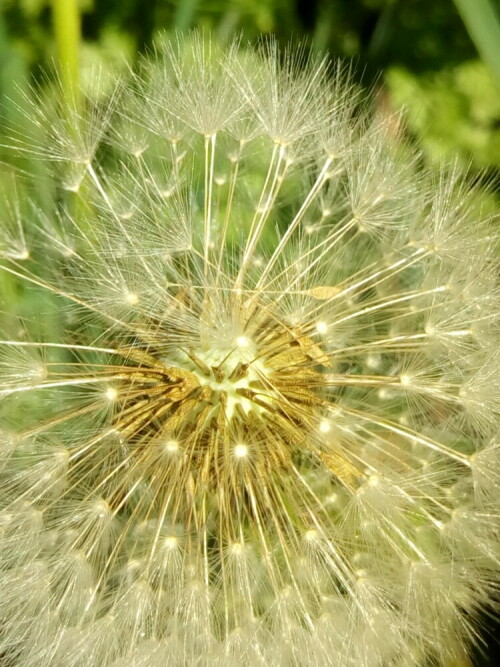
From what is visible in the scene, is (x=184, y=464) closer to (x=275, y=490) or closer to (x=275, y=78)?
(x=275, y=490)

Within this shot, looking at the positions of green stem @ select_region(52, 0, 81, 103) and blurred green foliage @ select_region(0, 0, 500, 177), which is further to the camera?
blurred green foliage @ select_region(0, 0, 500, 177)

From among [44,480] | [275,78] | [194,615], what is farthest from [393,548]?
[275,78]

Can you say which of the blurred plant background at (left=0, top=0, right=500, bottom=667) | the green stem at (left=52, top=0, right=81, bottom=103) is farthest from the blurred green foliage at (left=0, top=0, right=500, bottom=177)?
the green stem at (left=52, top=0, right=81, bottom=103)

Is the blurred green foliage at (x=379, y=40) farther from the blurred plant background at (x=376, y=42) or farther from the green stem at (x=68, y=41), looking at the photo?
the green stem at (x=68, y=41)

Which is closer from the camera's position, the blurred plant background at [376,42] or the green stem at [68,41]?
the green stem at [68,41]

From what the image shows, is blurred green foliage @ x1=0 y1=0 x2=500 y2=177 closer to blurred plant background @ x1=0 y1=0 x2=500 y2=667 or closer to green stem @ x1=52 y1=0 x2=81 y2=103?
blurred plant background @ x1=0 y1=0 x2=500 y2=667

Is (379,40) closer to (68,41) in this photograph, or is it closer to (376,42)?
(376,42)

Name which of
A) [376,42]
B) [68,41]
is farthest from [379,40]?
[68,41]

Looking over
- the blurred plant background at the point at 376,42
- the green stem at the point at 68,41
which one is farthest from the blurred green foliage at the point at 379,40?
the green stem at the point at 68,41
